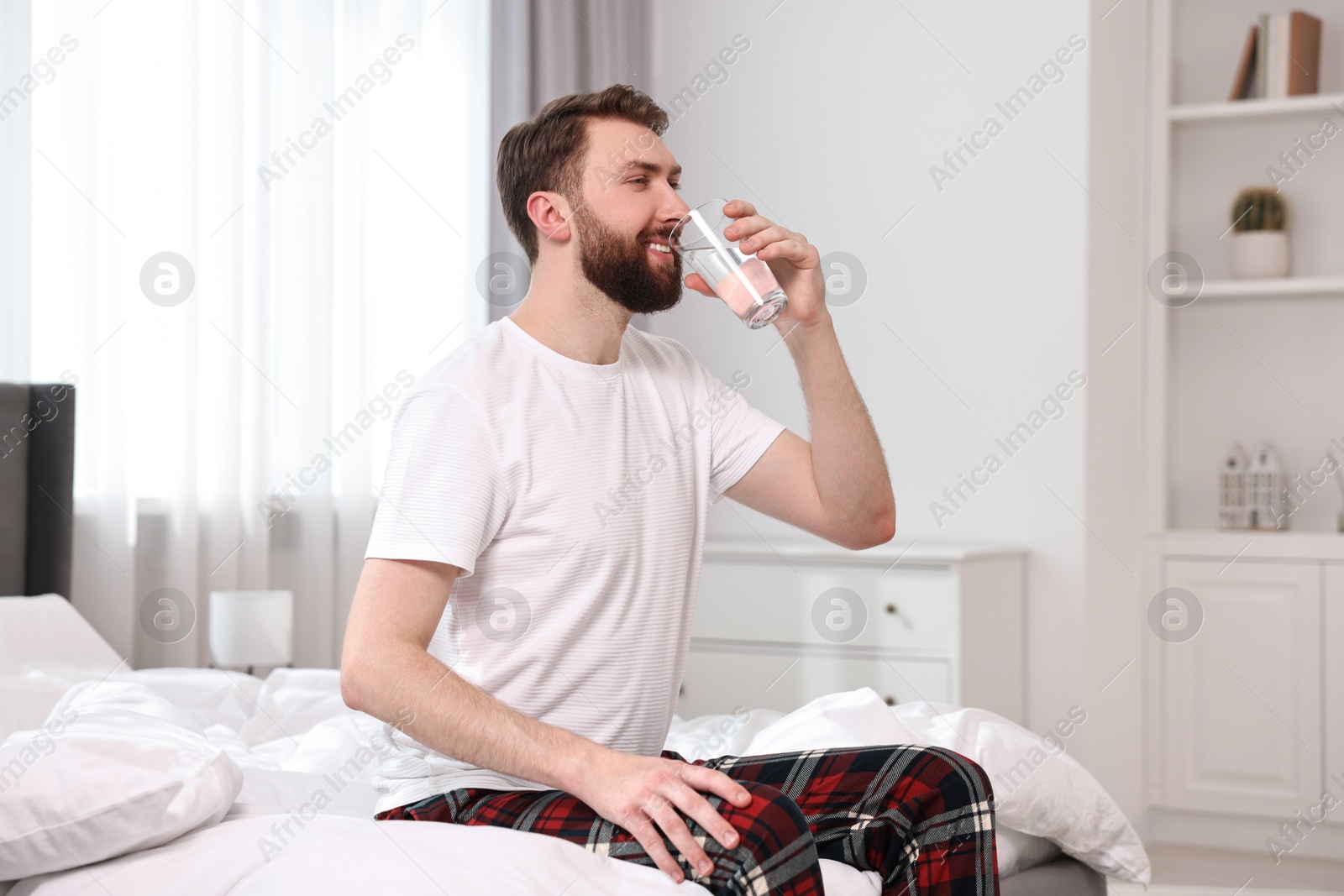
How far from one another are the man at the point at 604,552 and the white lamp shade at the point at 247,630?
1.27m

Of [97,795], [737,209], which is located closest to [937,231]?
[737,209]

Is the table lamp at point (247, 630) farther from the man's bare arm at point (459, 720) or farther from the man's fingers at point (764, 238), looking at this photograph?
the man's fingers at point (764, 238)

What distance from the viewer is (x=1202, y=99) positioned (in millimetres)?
3410

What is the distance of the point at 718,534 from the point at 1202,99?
6.04 feet

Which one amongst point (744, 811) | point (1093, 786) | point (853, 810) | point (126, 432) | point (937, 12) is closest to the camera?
point (744, 811)

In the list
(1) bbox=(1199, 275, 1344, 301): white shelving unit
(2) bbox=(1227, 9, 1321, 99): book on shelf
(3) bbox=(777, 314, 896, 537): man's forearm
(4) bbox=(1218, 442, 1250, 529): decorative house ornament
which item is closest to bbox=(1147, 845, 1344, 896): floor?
(4) bbox=(1218, 442, 1250, 529): decorative house ornament

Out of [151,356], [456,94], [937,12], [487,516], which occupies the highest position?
[937,12]

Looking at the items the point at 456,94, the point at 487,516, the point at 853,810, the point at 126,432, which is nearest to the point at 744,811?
the point at 853,810

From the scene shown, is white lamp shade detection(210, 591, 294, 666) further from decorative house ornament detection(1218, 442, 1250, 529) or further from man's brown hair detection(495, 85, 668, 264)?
decorative house ornament detection(1218, 442, 1250, 529)

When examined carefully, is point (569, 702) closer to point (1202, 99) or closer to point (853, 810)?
point (853, 810)

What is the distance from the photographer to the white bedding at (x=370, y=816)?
0.98 m

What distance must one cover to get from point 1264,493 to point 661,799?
8.84 ft

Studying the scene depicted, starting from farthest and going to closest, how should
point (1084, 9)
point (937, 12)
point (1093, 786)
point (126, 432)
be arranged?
point (937, 12), point (1084, 9), point (126, 432), point (1093, 786)

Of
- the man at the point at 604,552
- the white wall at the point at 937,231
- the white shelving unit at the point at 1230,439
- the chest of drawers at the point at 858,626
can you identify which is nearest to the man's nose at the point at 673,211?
the man at the point at 604,552
